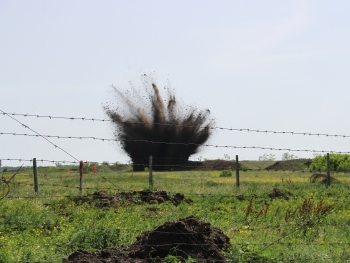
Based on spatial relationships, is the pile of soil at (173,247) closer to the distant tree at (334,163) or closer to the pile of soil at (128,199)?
the pile of soil at (128,199)

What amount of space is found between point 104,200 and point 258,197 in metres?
4.60

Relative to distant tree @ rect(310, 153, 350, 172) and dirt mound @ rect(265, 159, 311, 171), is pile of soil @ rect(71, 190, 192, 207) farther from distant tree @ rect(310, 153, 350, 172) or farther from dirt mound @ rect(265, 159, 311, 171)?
dirt mound @ rect(265, 159, 311, 171)

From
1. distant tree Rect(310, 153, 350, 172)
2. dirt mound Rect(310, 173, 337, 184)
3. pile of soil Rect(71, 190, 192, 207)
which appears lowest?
pile of soil Rect(71, 190, 192, 207)

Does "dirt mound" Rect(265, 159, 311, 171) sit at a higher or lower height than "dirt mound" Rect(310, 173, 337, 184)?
higher

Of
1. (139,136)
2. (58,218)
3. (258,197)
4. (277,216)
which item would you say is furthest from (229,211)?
(139,136)

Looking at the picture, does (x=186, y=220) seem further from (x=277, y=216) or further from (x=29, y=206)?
(x=29, y=206)

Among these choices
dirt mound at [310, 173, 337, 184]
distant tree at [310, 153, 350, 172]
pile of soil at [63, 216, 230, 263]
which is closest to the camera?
pile of soil at [63, 216, 230, 263]

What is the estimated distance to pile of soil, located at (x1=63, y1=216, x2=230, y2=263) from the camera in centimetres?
840

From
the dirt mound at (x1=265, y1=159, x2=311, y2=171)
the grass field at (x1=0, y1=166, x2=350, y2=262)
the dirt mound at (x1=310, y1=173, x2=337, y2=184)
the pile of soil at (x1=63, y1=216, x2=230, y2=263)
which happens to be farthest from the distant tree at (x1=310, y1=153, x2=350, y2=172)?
the pile of soil at (x1=63, y1=216, x2=230, y2=263)

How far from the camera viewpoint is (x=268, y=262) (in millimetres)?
8445

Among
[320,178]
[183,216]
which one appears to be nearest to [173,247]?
[183,216]

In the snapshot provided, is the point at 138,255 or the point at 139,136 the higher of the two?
the point at 139,136

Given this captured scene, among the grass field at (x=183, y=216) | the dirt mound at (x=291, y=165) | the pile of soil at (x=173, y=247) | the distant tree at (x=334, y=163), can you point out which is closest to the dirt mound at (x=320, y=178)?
the grass field at (x=183, y=216)

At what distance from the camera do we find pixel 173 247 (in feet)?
28.7
